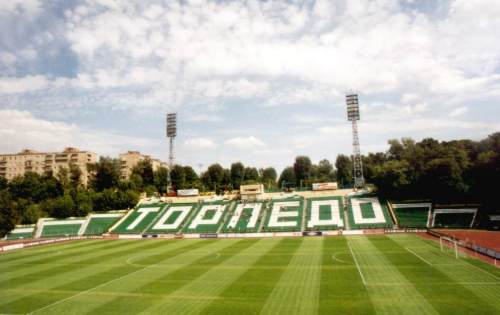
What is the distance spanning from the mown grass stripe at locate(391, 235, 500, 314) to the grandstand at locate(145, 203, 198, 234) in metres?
46.8

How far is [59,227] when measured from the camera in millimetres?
79750

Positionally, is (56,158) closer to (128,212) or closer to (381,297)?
(128,212)

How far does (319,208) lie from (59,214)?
62.6 metres

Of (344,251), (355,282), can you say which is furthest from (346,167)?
(355,282)

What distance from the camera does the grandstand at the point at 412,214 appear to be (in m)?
61.5

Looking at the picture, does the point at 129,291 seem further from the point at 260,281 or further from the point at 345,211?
the point at 345,211

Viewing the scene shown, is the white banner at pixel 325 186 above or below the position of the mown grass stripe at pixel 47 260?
above

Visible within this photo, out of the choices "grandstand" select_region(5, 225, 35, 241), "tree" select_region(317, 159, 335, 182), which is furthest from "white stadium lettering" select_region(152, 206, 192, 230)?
"tree" select_region(317, 159, 335, 182)

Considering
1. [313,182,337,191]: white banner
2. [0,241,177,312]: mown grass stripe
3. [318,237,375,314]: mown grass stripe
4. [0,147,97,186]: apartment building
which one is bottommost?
[0,241,177,312]: mown grass stripe

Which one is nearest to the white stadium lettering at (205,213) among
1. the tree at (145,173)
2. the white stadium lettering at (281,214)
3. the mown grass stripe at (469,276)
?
the white stadium lettering at (281,214)

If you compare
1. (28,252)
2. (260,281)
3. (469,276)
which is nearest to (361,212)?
(469,276)

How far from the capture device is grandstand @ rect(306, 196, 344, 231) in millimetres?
64838

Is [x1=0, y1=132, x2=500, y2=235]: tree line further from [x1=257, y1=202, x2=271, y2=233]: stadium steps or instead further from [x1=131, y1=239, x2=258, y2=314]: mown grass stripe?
[x1=131, y1=239, x2=258, y2=314]: mown grass stripe

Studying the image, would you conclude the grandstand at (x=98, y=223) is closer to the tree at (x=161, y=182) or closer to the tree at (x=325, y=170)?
the tree at (x=161, y=182)
